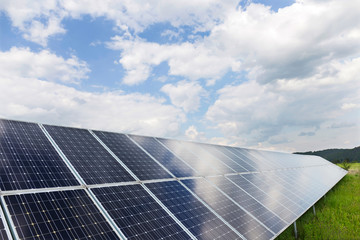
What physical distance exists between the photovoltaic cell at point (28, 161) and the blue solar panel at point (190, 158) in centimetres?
860

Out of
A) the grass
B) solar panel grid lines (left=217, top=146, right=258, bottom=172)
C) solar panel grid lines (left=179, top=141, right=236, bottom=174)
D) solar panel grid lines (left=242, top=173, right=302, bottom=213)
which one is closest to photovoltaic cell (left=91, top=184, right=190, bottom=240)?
solar panel grid lines (left=179, top=141, right=236, bottom=174)

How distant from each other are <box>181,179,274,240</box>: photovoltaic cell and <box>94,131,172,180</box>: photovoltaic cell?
5.63ft

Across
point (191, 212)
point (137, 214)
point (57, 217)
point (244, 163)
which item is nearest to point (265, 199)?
point (191, 212)

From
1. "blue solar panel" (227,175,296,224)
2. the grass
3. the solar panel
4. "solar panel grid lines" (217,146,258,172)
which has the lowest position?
the grass

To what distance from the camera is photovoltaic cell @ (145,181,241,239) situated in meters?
10.0

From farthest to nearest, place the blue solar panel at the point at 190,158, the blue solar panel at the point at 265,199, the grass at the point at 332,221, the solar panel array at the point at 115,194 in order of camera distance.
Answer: the grass at the point at 332,221 → the blue solar panel at the point at 190,158 → the blue solar panel at the point at 265,199 → the solar panel array at the point at 115,194

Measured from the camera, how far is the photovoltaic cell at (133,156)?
12.7 meters

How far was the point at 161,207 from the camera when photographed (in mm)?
10383

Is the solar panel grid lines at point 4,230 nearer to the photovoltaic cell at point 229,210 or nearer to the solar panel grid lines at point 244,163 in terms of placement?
the photovoltaic cell at point 229,210

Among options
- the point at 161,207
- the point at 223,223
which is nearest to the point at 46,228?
the point at 161,207

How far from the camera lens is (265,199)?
1611 centimetres

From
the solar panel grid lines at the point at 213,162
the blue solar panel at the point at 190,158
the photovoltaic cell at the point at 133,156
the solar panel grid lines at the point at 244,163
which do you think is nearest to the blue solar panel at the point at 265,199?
the solar panel grid lines at the point at 213,162

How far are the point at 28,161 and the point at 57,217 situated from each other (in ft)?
9.94

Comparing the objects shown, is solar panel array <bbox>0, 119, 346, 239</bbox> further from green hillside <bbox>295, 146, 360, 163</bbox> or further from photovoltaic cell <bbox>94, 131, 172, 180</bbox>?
green hillside <bbox>295, 146, 360, 163</bbox>
